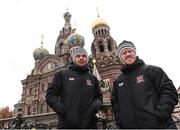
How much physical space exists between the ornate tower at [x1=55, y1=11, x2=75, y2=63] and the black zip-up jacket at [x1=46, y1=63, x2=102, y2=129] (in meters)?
24.8

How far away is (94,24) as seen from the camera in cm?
3300

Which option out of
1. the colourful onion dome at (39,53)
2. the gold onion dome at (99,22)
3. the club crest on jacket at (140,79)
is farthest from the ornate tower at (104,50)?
the club crest on jacket at (140,79)

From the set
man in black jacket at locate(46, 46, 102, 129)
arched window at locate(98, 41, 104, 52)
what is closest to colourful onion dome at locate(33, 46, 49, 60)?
arched window at locate(98, 41, 104, 52)

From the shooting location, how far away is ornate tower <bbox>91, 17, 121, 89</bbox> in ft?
88.5

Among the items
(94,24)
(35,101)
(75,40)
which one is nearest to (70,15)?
(94,24)

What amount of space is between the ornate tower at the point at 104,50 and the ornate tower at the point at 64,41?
3.99m

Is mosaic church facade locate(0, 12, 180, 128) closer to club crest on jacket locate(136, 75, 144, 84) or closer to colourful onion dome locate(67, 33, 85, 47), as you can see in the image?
colourful onion dome locate(67, 33, 85, 47)

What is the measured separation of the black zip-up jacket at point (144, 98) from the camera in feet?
8.89

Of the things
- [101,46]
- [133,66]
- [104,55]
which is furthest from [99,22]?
[133,66]

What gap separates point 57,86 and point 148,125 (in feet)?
4.65

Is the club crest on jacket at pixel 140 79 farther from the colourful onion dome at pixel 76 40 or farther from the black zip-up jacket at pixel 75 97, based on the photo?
the colourful onion dome at pixel 76 40

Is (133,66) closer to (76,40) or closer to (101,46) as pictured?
(76,40)

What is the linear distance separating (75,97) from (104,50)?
27843 millimetres

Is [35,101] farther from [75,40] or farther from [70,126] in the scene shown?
[70,126]
